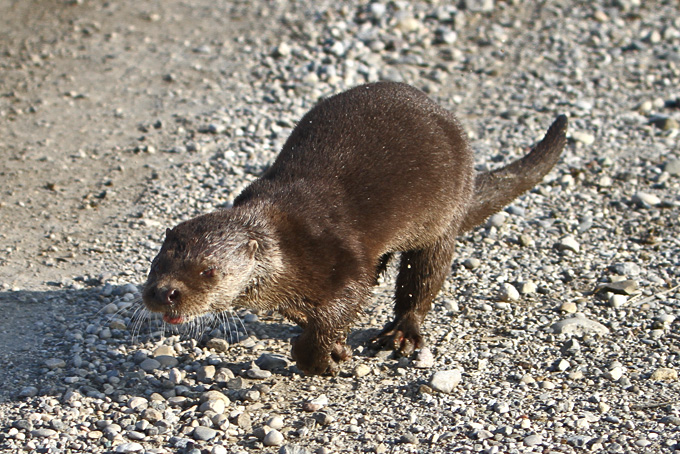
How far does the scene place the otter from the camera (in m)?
4.59

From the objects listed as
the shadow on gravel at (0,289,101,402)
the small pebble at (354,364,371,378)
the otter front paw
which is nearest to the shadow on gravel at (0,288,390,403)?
the shadow on gravel at (0,289,101,402)

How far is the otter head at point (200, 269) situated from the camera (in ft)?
14.5

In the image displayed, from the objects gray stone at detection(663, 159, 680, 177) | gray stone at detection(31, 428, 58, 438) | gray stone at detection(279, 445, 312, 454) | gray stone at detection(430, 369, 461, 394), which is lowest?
gray stone at detection(31, 428, 58, 438)

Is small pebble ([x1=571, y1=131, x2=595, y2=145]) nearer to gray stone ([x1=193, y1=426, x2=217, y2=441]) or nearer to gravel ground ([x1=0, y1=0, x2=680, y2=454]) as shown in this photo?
gravel ground ([x1=0, y1=0, x2=680, y2=454])

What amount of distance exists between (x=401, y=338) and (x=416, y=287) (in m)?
0.35

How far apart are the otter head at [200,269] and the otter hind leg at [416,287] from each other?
3.89ft

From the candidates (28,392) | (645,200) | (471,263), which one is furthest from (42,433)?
(645,200)

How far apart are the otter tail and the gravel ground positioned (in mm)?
487

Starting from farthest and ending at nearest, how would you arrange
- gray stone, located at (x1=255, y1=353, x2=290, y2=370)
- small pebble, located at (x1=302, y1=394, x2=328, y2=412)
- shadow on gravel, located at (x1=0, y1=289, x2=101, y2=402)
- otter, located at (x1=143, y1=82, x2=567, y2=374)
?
gray stone, located at (x1=255, y1=353, x2=290, y2=370)
shadow on gravel, located at (x1=0, y1=289, x2=101, y2=402)
small pebble, located at (x1=302, y1=394, x2=328, y2=412)
otter, located at (x1=143, y1=82, x2=567, y2=374)

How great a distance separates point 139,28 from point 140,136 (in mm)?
2627

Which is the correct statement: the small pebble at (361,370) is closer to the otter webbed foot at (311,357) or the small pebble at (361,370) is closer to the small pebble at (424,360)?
the otter webbed foot at (311,357)

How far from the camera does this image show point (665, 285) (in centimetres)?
607

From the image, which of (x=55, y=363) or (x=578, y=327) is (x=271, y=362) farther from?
(x=578, y=327)

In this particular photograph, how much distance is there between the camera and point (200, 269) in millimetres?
4500
